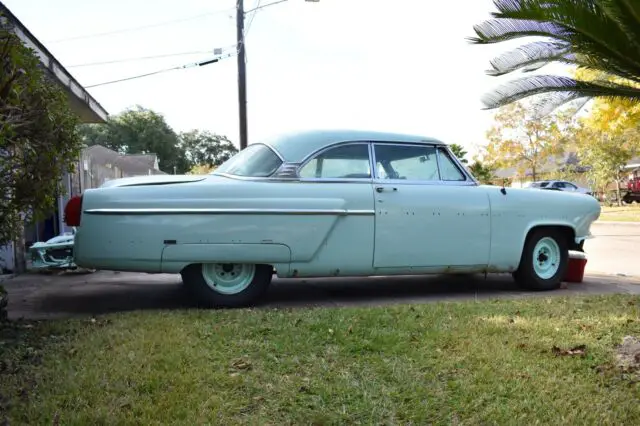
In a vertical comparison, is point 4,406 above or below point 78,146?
below

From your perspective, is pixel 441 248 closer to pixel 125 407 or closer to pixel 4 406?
pixel 125 407

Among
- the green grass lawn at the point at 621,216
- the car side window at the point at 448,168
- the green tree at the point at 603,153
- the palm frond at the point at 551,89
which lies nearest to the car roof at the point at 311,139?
the car side window at the point at 448,168

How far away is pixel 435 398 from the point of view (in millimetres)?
2805

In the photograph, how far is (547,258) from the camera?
20.1 feet

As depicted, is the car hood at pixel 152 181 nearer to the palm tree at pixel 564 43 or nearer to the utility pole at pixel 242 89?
the palm tree at pixel 564 43

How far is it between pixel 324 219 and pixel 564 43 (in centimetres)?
277

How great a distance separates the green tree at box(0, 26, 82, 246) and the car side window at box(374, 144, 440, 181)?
9.39 feet

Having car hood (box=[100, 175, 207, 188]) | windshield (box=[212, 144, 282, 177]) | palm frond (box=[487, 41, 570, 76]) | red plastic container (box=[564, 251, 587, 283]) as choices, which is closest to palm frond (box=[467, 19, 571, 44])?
palm frond (box=[487, 41, 570, 76])

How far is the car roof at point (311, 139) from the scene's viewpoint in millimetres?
5102

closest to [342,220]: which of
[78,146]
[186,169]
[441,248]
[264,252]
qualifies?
[264,252]

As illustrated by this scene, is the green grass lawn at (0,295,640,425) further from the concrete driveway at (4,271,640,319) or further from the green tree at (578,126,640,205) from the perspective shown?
the green tree at (578,126,640,205)

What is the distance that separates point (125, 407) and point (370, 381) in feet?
4.27

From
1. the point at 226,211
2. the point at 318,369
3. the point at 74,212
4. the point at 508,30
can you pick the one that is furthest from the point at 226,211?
the point at 508,30

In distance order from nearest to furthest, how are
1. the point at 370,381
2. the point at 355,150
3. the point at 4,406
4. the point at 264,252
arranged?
the point at 4,406
the point at 370,381
the point at 264,252
the point at 355,150
